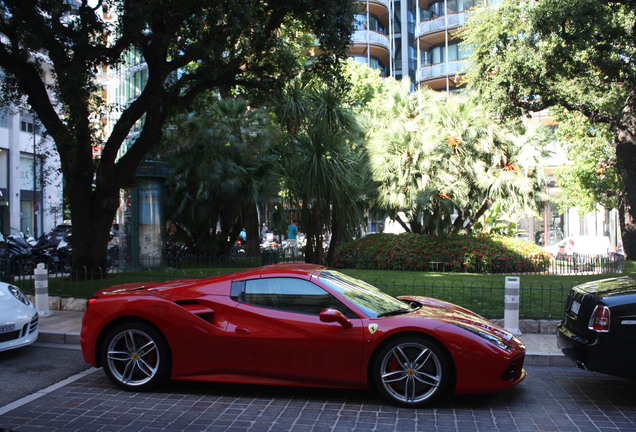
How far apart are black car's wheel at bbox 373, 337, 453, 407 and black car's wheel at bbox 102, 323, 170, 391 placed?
215 centimetres

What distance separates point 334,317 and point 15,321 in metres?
4.30

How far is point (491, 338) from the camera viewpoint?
5.04m

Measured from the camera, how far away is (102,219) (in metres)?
11.5

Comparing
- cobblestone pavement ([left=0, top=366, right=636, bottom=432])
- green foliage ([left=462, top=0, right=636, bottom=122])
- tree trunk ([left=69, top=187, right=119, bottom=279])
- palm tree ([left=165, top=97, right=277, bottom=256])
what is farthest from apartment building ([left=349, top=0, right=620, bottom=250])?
A: cobblestone pavement ([left=0, top=366, right=636, bottom=432])

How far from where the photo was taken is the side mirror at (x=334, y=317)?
495 cm

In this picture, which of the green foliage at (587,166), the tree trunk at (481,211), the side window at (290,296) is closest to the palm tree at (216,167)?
the tree trunk at (481,211)

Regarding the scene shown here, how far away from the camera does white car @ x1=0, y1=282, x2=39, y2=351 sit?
21.5ft

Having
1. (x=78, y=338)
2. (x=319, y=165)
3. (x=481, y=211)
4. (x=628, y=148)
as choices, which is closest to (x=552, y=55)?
(x=628, y=148)

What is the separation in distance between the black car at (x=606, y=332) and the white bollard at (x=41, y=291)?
308 inches

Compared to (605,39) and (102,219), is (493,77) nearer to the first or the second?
(605,39)

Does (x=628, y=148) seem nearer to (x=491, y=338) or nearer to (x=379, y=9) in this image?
(x=491, y=338)

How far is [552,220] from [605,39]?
102 ft

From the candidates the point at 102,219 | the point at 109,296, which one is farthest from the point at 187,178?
the point at 109,296

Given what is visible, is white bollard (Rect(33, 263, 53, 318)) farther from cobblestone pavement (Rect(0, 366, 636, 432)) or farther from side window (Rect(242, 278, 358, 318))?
side window (Rect(242, 278, 358, 318))
